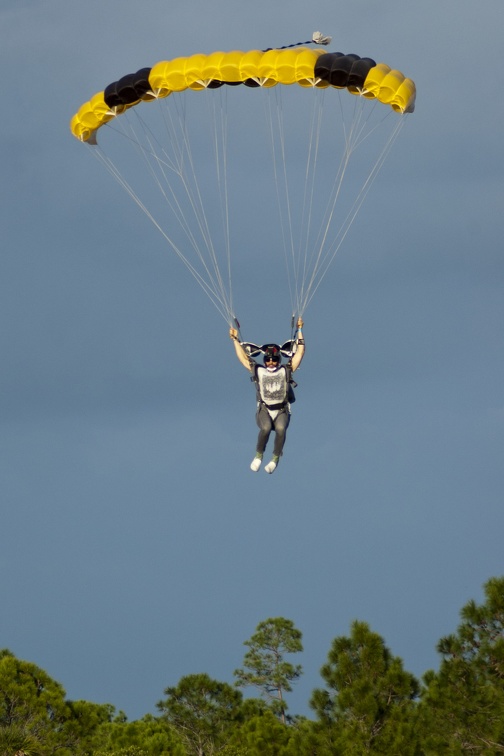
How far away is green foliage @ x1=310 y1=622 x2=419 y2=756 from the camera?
35.2m

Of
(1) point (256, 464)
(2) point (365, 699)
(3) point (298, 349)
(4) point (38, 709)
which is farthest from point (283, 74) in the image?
(4) point (38, 709)

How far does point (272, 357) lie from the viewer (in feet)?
108

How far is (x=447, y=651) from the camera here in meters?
36.2

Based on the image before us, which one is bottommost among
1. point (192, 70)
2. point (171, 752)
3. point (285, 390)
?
point (171, 752)

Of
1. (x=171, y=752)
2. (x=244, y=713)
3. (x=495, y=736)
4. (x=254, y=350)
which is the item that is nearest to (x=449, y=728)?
(x=495, y=736)

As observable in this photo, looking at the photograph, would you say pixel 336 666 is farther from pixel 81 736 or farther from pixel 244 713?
pixel 244 713

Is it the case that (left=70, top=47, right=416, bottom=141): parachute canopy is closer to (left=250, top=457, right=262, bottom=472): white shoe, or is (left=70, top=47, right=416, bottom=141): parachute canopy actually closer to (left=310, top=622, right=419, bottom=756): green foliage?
(left=250, top=457, right=262, bottom=472): white shoe

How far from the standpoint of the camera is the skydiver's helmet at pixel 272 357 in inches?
1291

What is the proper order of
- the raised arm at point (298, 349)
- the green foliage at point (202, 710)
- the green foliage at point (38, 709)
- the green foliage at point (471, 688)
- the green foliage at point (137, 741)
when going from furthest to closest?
1. the green foliage at point (202, 710)
2. the green foliage at point (38, 709)
3. the green foliage at point (137, 741)
4. the green foliage at point (471, 688)
5. the raised arm at point (298, 349)

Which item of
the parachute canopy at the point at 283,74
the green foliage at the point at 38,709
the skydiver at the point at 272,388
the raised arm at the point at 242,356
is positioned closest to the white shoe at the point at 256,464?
the skydiver at the point at 272,388

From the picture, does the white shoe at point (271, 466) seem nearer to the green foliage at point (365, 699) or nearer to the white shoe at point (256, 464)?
the white shoe at point (256, 464)

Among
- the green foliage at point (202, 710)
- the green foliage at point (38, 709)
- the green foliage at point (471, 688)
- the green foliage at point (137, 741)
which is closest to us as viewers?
the green foliage at point (471, 688)

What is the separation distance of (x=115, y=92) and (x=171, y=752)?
14822 millimetres

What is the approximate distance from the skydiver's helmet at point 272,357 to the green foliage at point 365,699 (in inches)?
278
